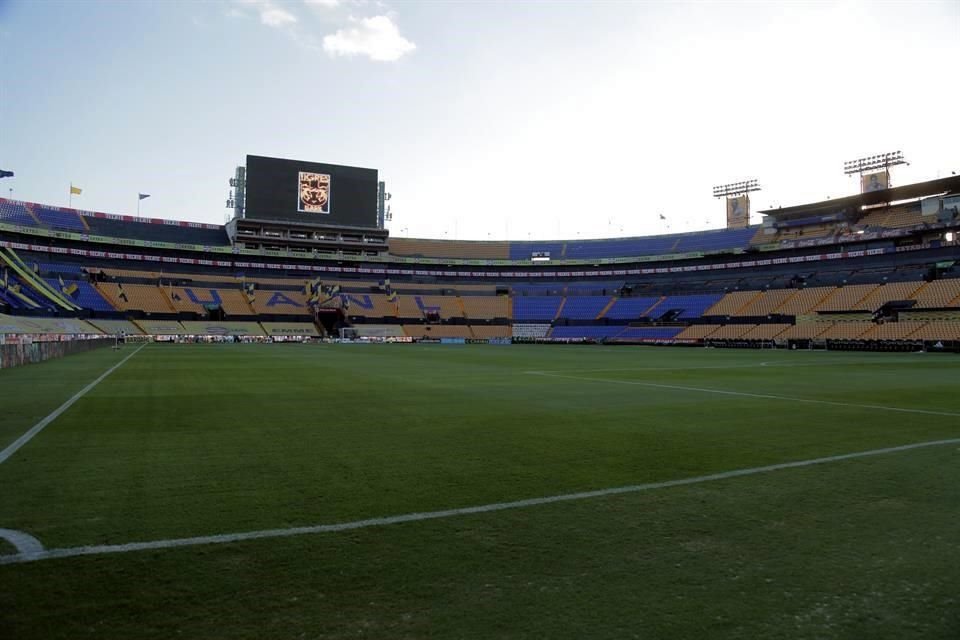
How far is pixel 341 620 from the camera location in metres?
3.22

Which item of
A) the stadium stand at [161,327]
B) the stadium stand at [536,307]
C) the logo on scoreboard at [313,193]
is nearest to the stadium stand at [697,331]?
the stadium stand at [536,307]

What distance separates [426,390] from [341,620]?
13.6 meters

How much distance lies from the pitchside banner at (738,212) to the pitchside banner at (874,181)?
16.9m

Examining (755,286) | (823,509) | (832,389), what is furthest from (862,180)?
(823,509)

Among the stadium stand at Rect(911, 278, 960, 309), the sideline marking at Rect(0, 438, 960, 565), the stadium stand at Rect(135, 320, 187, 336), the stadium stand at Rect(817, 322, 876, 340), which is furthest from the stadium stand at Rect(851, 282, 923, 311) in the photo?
the stadium stand at Rect(135, 320, 187, 336)

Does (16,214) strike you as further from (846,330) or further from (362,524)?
(846,330)

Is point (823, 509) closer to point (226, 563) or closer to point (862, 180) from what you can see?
point (226, 563)

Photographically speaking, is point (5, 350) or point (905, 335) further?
point (905, 335)

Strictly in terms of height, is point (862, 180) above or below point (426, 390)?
above

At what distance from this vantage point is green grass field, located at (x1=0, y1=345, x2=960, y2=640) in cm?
328

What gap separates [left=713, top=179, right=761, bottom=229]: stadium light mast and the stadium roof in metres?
8.27

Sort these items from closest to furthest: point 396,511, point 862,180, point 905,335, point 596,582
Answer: point 596,582 < point 396,511 < point 905,335 < point 862,180

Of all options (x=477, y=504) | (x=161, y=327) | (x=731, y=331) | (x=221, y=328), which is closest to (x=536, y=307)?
(x=731, y=331)

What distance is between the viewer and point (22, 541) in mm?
4422
